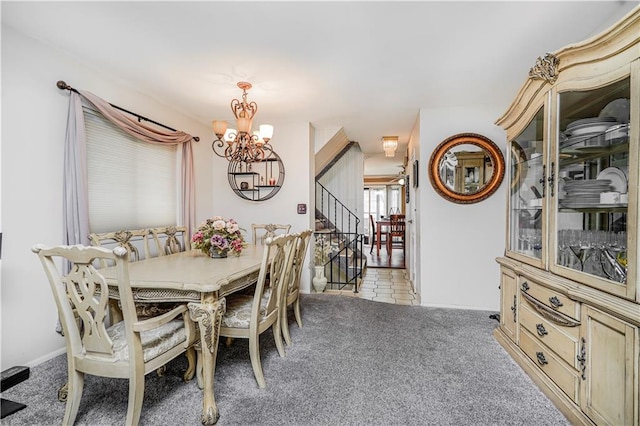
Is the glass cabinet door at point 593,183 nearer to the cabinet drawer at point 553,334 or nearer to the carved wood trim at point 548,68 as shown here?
the carved wood trim at point 548,68

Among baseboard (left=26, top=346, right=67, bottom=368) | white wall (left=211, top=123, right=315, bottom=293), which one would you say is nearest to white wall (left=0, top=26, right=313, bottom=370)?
baseboard (left=26, top=346, right=67, bottom=368)

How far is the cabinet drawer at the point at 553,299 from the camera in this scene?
1546mm

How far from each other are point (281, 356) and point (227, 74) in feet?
7.87

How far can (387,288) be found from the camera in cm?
457

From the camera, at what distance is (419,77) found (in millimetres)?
2699

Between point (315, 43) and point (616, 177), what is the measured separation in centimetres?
194

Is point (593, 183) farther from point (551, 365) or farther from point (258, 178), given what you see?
point (258, 178)

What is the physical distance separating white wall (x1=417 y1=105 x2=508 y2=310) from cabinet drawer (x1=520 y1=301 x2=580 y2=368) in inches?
55.2

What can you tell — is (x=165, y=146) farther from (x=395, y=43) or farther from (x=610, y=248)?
(x=610, y=248)

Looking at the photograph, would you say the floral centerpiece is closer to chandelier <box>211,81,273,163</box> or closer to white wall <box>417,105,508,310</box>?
chandelier <box>211,81,273,163</box>

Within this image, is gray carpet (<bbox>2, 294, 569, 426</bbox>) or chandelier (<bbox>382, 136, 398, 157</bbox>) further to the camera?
chandelier (<bbox>382, 136, 398, 157</bbox>)

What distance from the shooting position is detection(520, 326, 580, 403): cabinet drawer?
1553 mm

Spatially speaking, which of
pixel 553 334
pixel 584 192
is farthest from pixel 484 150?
pixel 553 334

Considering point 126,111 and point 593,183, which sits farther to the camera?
point 126,111
